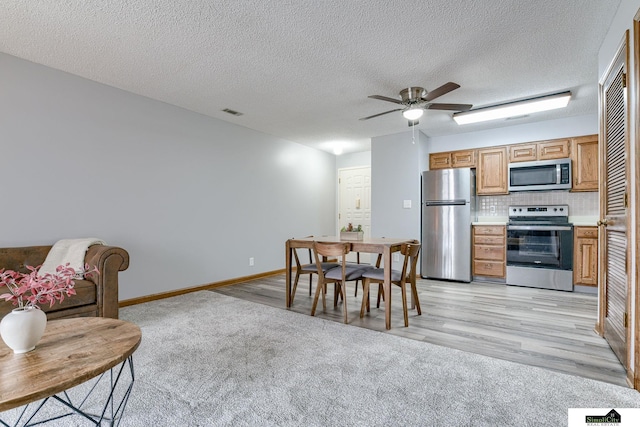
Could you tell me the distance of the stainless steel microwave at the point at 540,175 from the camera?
173 inches

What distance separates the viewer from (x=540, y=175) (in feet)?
14.9

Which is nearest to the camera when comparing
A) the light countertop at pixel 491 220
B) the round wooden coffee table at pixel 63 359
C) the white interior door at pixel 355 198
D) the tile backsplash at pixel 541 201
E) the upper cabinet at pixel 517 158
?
the round wooden coffee table at pixel 63 359

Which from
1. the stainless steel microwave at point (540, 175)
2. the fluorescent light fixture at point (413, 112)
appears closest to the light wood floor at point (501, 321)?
the stainless steel microwave at point (540, 175)

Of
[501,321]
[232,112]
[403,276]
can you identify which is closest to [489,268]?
[501,321]

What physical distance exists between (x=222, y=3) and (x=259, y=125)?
2773 mm

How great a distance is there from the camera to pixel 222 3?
2.12 metres

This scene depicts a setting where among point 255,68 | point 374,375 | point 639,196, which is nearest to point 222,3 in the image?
point 255,68

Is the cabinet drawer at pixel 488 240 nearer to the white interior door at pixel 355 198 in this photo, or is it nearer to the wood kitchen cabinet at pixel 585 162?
the wood kitchen cabinet at pixel 585 162

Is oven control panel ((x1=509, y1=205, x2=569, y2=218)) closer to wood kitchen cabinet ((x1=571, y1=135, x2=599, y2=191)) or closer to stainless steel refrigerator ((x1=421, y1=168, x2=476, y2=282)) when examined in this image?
wood kitchen cabinet ((x1=571, y1=135, x2=599, y2=191))

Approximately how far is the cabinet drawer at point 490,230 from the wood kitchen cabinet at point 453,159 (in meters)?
1.05

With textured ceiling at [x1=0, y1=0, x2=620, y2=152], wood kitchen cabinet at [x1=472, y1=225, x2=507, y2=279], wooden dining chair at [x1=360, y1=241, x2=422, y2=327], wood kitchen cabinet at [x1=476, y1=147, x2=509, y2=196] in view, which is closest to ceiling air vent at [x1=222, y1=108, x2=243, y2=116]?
textured ceiling at [x1=0, y1=0, x2=620, y2=152]

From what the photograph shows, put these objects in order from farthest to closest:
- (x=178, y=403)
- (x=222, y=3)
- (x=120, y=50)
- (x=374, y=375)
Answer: (x=120, y=50), (x=222, y=3), (x=374, y=375), (x=178, y=403)

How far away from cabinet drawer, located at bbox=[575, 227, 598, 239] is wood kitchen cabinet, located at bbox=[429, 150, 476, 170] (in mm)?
1685

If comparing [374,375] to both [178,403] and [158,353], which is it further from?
[158,353]
